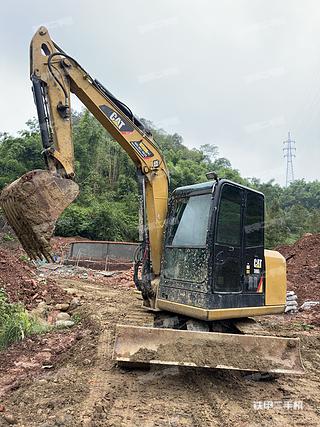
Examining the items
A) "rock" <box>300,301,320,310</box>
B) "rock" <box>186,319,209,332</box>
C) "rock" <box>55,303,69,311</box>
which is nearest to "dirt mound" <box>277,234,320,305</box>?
"rock" <box>300,301,320,310</box>

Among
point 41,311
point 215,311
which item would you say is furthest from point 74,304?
point 215,311

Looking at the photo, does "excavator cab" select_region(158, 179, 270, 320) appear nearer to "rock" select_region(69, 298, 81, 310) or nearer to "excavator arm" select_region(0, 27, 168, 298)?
"excavator arm" select_region(0, 27, 168, 298)

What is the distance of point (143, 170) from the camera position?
5867 mm

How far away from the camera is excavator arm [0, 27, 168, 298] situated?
15.5 ft

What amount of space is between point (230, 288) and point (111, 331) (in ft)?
7.78

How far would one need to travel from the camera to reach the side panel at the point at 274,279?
5355 millimetres

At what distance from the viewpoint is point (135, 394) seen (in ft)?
13.8

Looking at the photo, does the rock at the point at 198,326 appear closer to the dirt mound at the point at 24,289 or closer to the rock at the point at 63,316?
the rock at the point at 63,316

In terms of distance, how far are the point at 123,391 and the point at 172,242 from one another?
6.03 ft

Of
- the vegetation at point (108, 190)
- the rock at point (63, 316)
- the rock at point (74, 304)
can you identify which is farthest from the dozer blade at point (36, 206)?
the vegetation at point (108, 190)

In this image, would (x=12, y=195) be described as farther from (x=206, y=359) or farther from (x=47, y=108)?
(x=206, y=359)

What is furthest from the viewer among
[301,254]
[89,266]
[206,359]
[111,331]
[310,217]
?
[310,217]

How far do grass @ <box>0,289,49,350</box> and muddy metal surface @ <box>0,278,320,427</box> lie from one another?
0.81ft

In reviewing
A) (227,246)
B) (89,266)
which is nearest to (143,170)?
(227,246)
